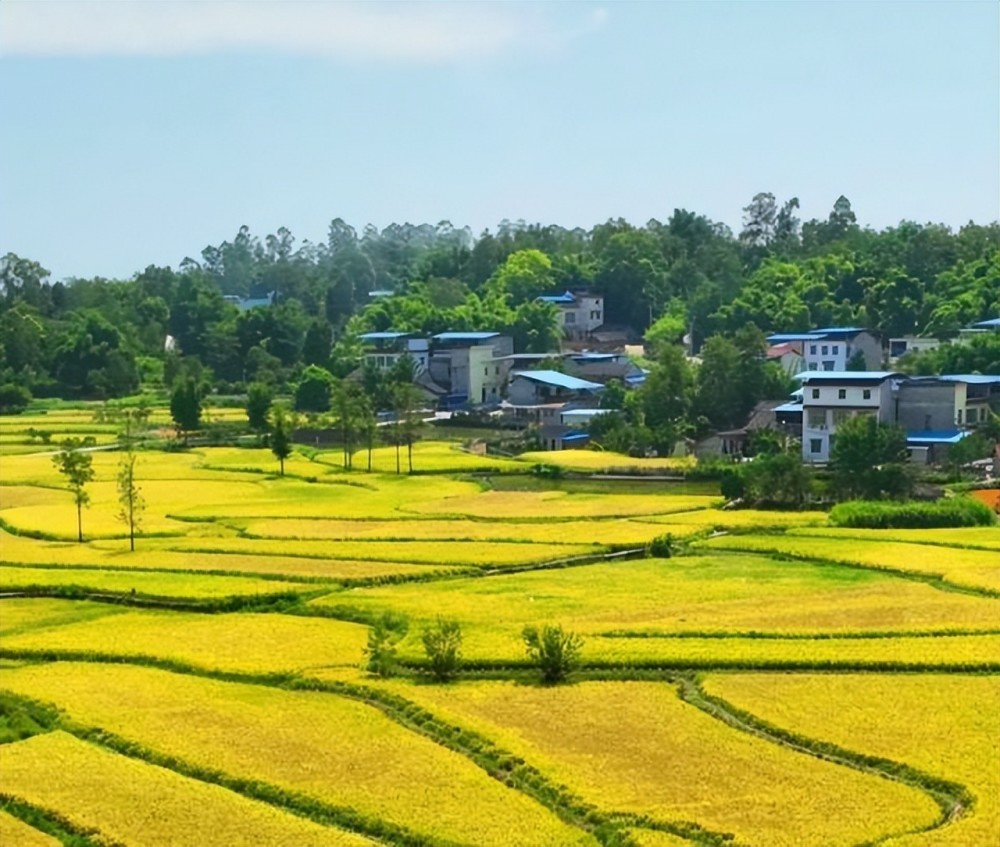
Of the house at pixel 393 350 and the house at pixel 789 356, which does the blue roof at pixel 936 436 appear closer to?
the house at pixel 789 356

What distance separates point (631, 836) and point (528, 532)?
22.8m

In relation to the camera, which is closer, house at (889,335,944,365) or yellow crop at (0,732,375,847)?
yellow crop at (0,732,375,847)

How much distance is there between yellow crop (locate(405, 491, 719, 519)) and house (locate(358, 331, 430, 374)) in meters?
33.0

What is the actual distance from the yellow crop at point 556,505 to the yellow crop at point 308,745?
60.9 feet

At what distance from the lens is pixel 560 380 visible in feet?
233

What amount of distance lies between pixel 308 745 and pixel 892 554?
59.3 feet

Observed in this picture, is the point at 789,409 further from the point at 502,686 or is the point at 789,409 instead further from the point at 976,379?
the point at 502,686

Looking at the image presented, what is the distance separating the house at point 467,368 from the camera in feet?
255

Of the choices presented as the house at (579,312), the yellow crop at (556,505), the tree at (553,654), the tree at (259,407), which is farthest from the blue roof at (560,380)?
the tree at (553,654)

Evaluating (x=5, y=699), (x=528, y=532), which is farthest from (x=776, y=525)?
(x=5, y=699)

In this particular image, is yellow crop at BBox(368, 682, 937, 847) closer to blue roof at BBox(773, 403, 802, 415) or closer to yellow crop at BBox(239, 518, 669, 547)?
yellow crop at BBox(239, 518, 669, 547)

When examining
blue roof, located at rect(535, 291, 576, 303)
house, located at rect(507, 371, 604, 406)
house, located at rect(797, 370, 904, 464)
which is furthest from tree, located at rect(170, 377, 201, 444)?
blue roof, located at rect(535, 291, 576, 303)

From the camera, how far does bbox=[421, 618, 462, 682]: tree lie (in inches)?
968

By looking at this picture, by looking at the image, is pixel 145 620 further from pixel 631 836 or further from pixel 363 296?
pixel 363 296
